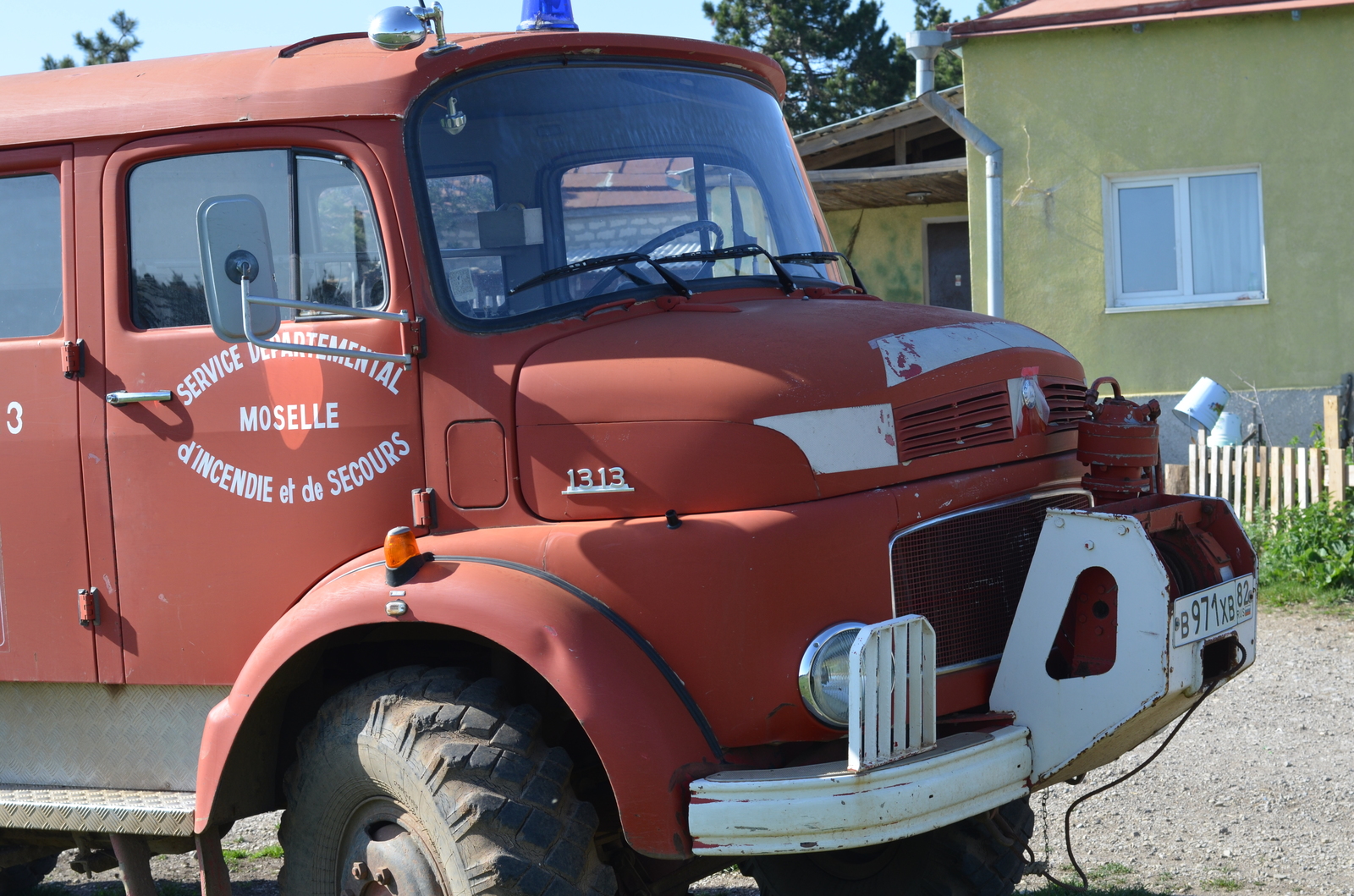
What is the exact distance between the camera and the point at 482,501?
131 inches

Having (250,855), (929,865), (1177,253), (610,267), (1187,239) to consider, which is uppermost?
(1187,239)

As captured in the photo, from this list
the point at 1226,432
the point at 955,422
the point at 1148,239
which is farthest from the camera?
the point at 1148,239

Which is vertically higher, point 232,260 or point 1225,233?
point 1225,233

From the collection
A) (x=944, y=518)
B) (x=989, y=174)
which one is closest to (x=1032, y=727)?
(x=944, y=518)

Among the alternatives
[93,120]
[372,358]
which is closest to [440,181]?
[372,358]

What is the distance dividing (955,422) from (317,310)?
1.61 metres

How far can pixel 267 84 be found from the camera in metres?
3.61

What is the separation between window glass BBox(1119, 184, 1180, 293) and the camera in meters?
11.9

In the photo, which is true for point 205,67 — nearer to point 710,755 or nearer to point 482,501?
point 482,501

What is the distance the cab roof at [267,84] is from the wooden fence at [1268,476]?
7004mm

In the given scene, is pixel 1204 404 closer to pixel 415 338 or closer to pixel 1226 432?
pixel 1226 432

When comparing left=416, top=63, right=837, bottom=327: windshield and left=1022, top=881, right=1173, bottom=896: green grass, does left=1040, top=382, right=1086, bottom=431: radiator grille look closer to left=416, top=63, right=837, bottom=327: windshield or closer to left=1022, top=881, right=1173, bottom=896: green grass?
left=416, top=63, right=837, bottom=327: windshield

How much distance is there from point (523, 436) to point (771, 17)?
29.0 metres

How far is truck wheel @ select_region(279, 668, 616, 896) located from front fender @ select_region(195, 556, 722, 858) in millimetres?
186
